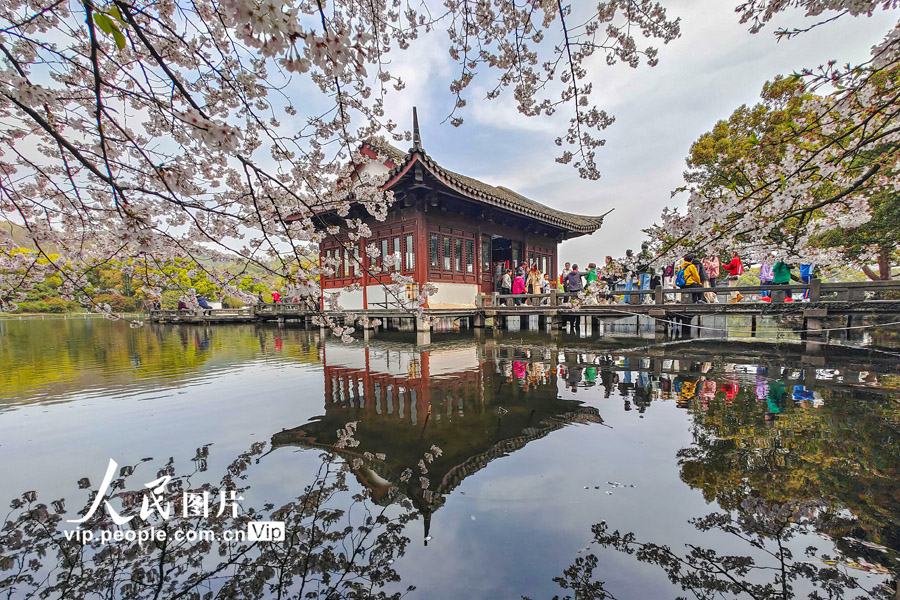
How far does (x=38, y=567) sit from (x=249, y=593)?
45.8 inches

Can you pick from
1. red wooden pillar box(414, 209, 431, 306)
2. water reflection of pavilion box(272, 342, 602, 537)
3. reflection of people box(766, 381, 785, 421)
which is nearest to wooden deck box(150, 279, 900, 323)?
water reflection of pavilion box(272, 342, 602, 537)

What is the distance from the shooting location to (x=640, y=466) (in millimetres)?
2832

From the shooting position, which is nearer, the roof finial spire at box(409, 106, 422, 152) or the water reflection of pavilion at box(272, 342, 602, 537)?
the water reflection of pavilion at box(272, 342, 602, 537)

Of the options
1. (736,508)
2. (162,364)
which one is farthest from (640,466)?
(162,364)

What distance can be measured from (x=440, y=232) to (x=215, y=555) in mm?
12316

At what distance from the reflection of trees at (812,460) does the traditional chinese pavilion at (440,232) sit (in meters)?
8.60

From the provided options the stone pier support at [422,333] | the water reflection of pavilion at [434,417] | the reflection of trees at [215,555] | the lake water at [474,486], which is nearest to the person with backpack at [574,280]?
the stone pier support at [422,333]

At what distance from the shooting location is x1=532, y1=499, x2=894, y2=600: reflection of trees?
5.32 ft

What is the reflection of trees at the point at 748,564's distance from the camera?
162cm

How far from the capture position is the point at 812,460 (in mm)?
2762

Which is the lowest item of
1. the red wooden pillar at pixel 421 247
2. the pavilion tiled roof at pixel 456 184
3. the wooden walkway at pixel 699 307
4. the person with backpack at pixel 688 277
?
the wooden walkway at pixel 699 307

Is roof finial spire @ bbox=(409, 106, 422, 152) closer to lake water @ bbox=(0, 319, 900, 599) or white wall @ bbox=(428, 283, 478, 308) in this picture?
white wall @ bbox=(428, 283, 478, 308)

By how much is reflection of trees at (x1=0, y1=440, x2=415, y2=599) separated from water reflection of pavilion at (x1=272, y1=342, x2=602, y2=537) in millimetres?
342

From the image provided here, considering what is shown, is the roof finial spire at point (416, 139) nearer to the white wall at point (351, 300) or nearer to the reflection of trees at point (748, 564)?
the white wall at point (351, 300)
